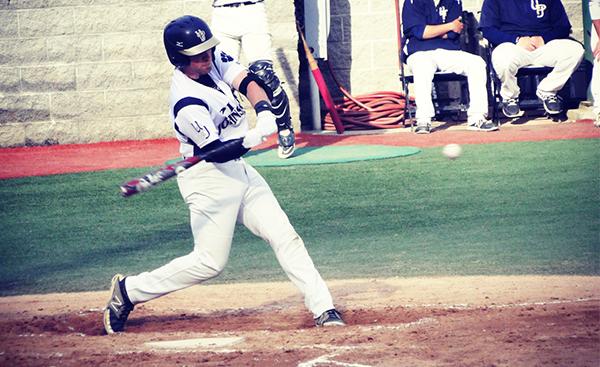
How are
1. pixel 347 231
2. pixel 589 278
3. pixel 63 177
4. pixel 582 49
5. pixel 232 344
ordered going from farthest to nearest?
pixel 582 49, pixel 63 177, pixel 347 231, pixel 589 278, pixel 232 344

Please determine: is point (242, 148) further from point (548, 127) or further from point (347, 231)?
point (548, 127)

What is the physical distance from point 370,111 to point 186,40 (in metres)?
7.78

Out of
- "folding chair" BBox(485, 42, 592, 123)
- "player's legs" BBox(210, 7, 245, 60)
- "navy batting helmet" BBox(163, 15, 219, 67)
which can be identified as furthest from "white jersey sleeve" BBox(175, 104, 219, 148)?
"folding chair" BBox(485, 42, 592, 123)

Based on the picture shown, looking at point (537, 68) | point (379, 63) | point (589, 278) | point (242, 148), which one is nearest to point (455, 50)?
point (537, 68)

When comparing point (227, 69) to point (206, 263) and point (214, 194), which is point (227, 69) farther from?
point (206, 263)

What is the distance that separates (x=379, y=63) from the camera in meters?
13.5

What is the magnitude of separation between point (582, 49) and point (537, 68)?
0.54 meters

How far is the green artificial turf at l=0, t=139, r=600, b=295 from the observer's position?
6703mm

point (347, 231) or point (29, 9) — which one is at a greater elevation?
point (29, 9)

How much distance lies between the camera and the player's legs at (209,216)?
17.6ft

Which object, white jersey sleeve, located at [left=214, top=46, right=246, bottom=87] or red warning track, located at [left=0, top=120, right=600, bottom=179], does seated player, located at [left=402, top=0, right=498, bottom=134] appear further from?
white jersey sleeve, located at [left=214, top=46, right=246, bottom=87]

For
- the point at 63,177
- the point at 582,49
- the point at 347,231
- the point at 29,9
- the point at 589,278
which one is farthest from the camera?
the point at 29,9

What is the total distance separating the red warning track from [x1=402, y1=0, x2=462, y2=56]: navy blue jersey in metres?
0.98

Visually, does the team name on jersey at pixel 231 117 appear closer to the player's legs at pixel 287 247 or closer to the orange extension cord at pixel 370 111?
the player's legs at pixel 287 247
